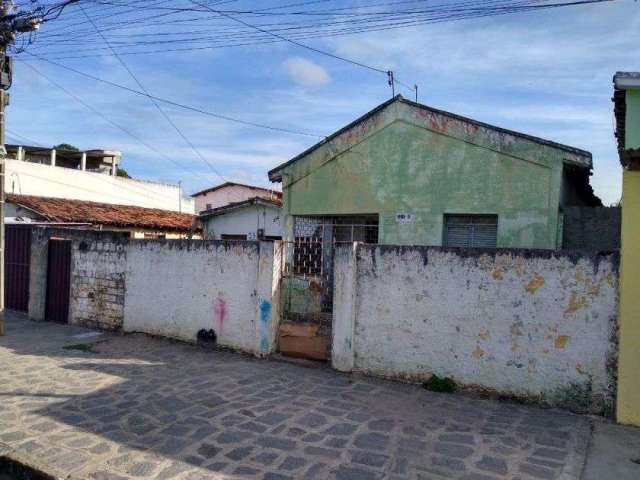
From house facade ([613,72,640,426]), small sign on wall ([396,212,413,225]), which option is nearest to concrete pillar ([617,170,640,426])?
house facade ([613,72,640,426])

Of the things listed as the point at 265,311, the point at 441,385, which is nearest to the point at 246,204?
the point at 265,311

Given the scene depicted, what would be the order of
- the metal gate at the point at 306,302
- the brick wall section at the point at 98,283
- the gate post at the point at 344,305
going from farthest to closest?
the brick wall section at the point at 98,283, the metal gate at the point at 306,302, the gate post at the point at 344,305

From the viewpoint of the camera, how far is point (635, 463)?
14.3 ft

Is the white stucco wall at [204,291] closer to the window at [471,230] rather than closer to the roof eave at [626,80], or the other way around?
the window at [471,230]

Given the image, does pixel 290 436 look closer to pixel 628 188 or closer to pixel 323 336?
pixel 323 336

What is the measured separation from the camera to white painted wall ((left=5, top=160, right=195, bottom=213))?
19641 mm

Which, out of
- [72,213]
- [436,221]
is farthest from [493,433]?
[72,213]

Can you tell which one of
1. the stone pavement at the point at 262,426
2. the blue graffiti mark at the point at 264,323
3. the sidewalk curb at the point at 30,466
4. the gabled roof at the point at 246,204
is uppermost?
the gabled roof at the point at 246,204

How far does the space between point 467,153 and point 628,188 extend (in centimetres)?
457

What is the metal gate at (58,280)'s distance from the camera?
1074 centimetres

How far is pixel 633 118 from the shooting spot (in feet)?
20.7

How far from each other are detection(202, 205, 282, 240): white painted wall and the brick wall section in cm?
752

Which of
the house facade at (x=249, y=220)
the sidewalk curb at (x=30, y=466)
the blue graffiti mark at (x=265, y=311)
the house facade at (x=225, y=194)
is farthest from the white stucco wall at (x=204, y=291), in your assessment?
the house facade at (x=225, y=194)

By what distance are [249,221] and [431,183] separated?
9.03 m
